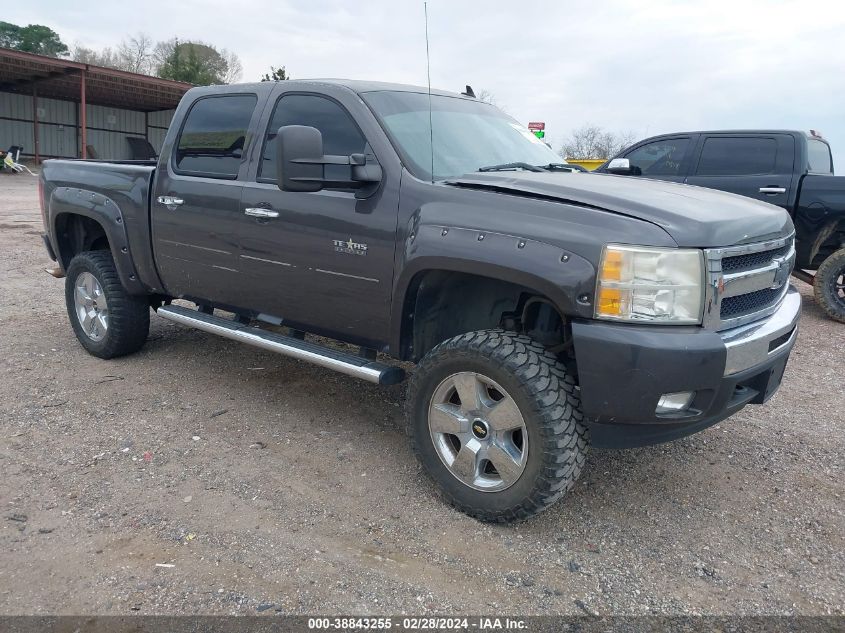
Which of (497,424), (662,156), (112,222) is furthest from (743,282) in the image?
(662,156)

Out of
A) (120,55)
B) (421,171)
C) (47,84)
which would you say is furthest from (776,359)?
(120,55)

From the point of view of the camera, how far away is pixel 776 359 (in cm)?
309

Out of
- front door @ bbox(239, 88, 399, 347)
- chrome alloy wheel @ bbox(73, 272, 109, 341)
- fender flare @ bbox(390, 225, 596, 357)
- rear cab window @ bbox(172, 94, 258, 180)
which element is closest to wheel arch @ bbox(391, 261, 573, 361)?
fender flare @ bbox(390, 225, 596, 357)

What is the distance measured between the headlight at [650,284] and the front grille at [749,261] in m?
0.26

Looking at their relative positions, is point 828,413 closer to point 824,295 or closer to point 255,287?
point 824,295

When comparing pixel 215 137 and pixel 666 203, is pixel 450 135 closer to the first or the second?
pixel 666 203

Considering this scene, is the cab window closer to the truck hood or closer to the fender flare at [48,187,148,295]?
the truck hood

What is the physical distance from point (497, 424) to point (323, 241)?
1.36 meters

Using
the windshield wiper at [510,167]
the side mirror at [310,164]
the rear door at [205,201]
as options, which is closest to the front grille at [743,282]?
the windshield wiper at [510,167]

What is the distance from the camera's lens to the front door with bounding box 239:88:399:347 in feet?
11.3

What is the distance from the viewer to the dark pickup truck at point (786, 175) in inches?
279

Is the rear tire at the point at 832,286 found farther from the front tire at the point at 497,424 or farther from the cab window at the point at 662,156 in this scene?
the front tire at the point at 497,424

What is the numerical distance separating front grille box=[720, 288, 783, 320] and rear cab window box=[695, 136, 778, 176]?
4919 mm

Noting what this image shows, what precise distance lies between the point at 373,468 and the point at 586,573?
50.4 inches
